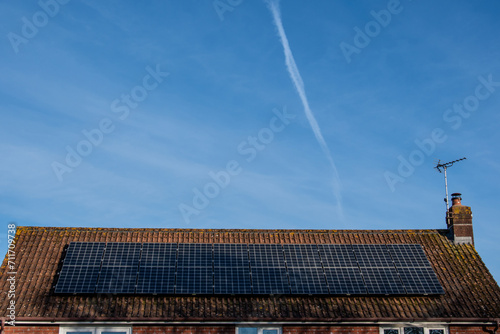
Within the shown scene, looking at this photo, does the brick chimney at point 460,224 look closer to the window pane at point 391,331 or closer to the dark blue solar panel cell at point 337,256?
the dark blue solar panel cell at point 337,256

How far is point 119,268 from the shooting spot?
84.6ft

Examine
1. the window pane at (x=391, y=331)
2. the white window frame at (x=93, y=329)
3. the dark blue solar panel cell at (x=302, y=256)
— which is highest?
the dark blue solar panel cell at (x=302, y=256)

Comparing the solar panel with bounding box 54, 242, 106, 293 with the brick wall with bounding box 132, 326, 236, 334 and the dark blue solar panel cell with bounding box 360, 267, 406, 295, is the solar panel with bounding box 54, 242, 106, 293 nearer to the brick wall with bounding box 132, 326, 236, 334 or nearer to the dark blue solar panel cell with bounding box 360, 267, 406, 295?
the brick wall with bounding box 132, 326, 236, 334

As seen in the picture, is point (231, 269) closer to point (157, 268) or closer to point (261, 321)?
point (261, 321)

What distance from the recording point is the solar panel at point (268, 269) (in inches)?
997

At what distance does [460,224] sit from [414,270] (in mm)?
4583

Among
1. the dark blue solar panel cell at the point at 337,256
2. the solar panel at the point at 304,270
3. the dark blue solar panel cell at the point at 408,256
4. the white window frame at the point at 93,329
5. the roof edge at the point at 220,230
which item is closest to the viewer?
the white window frame at the point at 93,329

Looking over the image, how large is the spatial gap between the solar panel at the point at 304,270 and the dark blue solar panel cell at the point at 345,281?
1.07 ft

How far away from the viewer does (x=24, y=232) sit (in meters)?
27.8

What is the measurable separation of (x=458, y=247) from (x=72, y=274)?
19185 millimetres

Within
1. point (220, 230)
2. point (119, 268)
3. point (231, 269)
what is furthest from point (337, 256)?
point (119, 268)

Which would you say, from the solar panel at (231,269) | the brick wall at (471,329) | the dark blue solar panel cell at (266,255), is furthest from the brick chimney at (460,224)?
the solar panel at (231,269)

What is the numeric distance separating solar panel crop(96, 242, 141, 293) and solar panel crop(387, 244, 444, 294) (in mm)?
12536

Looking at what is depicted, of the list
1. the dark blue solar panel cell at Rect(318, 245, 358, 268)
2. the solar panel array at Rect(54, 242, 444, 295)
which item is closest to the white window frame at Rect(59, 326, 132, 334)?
the solar panel array at Rect(54, 242, 444, 295)
